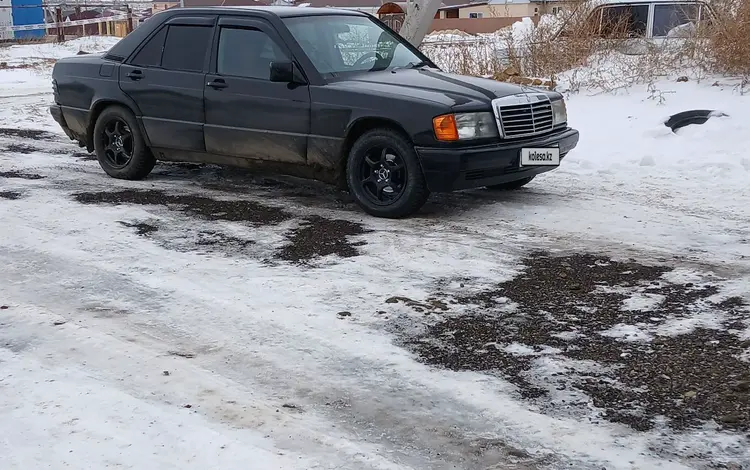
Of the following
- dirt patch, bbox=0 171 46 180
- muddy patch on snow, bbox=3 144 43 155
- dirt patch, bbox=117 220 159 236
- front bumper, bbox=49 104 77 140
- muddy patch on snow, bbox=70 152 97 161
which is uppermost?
front bumper, bbox=49 104 77 140

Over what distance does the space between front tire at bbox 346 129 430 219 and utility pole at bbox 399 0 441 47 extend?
6674 mm

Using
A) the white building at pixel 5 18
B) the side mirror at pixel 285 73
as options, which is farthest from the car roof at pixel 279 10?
the white building at pixel 5 18

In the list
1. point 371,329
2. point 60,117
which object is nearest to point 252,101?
point 60,117

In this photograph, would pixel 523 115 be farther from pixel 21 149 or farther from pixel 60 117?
pixel 21 149

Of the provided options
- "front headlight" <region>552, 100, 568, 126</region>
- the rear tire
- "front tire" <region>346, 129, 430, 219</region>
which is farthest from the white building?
"front headlight" <region>552, 100, 568, 126</region>

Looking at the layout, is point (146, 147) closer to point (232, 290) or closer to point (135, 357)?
point (232, 290)

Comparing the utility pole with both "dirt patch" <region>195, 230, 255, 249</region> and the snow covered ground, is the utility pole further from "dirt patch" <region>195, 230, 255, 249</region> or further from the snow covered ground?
"dirt patch" <region>195, 230, 255, 249</region>

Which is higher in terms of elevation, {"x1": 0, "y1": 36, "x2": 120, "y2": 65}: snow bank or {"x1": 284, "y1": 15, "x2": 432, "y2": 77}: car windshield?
{"x1": 284, "y1": 15, "x2": 432, "y2": 77}: car windshield

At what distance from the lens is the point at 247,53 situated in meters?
7.23

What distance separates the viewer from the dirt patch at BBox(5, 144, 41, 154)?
32.2 ft

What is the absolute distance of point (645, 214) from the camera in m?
6.51

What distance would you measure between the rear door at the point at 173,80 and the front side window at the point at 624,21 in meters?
7.46

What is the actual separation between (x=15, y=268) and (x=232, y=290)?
1534 mm

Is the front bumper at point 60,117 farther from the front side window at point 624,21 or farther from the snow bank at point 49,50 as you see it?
the snow bank at point 49,50
